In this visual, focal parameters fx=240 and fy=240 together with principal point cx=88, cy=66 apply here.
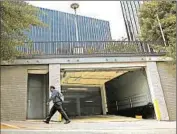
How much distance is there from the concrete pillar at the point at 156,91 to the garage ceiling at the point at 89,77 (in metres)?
2.81

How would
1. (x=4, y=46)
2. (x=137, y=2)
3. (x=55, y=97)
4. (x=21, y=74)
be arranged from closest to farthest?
(x=55, y=97) < (x=4, y=46) < (x=21, y=74) < (x=137, y=2)

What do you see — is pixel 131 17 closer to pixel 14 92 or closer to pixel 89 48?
→ pixel 89 48

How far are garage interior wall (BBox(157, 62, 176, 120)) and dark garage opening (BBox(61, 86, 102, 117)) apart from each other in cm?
824

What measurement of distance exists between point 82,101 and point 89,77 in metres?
7.88

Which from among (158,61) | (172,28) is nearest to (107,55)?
(158,61)

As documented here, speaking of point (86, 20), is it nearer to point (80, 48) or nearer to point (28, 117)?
point (80, 48)

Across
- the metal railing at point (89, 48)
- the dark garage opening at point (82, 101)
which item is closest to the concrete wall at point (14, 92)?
the metal railing at point (89, 48)

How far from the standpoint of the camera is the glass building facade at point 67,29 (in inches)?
1043

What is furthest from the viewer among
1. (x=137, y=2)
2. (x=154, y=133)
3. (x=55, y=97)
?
(x=137, y=2)

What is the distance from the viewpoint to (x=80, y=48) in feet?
48.2

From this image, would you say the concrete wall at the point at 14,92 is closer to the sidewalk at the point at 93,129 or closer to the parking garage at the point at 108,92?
the parking garage at the point at 108,92

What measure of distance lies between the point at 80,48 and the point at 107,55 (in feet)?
5.73

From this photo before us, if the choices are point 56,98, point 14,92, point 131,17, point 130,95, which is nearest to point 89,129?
point 56,98

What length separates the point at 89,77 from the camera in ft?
57.8
